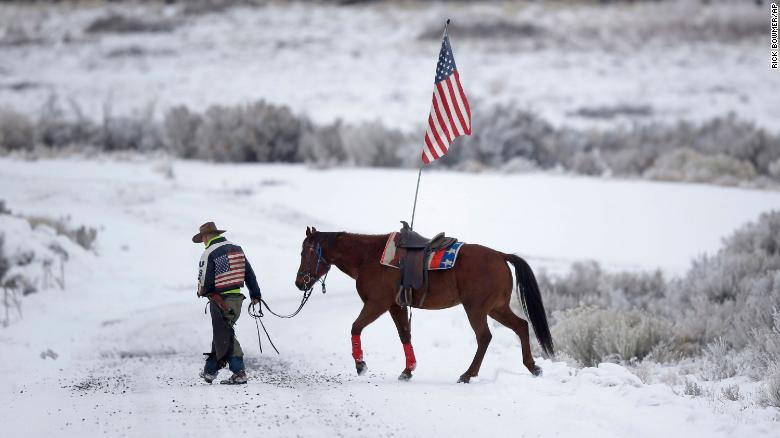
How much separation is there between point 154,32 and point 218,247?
1653 inches

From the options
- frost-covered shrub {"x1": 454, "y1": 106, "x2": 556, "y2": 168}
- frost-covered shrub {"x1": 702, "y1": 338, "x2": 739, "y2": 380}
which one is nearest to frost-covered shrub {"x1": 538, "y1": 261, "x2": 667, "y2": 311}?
frost-covered shrub {"x1": 702, "y1": 338, "x2": 739, "y2": 380}

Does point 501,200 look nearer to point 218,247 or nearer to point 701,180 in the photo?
point 701,180

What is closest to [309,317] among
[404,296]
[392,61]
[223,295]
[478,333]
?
[223,295]

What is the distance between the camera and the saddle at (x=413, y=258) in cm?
818

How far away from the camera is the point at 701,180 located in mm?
20719

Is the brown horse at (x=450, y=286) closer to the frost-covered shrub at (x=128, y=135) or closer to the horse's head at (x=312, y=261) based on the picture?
the horse's head at (x=312, y=261)

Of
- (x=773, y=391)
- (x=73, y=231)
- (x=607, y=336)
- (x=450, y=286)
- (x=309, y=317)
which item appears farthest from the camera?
(x=73, y=231)

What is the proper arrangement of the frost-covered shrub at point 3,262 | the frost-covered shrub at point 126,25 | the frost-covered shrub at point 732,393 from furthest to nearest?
the frost-covered shrub at point 126,25 → the frost-covered shrub at point 3,262 → the frost-covered shrub at point 732,393

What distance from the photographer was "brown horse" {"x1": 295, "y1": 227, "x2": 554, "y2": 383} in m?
8.10

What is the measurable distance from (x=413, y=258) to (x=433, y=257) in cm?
18

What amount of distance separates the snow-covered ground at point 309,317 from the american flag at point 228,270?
0.97m

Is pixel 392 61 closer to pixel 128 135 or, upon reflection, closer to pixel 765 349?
pixel 128 135

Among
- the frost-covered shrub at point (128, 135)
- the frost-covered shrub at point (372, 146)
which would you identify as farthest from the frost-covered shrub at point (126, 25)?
the frost-covered shrub at point (372, 146)

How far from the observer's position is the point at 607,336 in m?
9.69
